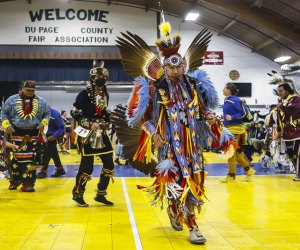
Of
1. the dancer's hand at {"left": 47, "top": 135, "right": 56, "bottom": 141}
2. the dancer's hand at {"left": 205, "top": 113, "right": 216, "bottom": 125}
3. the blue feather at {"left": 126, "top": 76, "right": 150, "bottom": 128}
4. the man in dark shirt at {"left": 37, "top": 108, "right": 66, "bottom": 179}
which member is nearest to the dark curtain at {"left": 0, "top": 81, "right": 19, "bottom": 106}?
the man in dark shirt at {"left": 37, "top": 108, "right": 66, "bottom": 179}

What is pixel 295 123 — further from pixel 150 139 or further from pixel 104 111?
pixel 150 139

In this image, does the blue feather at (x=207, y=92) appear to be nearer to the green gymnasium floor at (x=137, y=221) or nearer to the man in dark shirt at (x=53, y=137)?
the green gymnasium floor at (x=137, y=221)

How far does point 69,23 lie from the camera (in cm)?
1722

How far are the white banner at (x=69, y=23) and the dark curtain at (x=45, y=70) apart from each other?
72 centimetres

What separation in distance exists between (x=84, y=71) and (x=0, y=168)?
40.9ft

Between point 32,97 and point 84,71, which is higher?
point 84,71

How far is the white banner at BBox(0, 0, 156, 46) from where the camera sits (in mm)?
17125

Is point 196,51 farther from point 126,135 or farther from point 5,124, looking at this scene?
point 5,124

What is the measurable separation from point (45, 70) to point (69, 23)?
→ 6.57 ft

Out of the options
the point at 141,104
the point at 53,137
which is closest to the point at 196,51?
the point at 141,104

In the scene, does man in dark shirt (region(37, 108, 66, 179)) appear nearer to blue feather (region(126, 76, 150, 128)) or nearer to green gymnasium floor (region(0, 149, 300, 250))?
green gymnasium floor (region(0, 149, 300, 250))

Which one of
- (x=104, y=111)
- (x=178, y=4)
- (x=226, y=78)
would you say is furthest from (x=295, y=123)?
(x=226, y=78)

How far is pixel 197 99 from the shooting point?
3453mm

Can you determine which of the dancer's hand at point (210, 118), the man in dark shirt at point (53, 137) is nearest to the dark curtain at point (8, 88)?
the man in dark shirt at point (53, 137)
